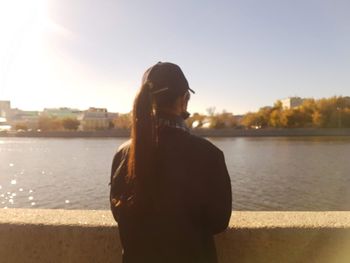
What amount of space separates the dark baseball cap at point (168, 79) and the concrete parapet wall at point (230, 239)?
1006mm

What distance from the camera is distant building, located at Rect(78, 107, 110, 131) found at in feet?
418

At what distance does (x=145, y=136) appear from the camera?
1698 millimetres

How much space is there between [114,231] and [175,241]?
825mm

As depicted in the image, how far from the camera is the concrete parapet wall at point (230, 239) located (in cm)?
233

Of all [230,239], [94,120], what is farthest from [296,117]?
[230,239]

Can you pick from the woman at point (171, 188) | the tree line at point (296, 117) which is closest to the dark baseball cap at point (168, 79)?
the woman at point (171, 188)

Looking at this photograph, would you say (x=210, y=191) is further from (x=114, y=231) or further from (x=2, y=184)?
(x=2, y=184)

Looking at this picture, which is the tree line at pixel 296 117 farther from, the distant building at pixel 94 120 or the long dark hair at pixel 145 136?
the long dark hair at pixel 145 136

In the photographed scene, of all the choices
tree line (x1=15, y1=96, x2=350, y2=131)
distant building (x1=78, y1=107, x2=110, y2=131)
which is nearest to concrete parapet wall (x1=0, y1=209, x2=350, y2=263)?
tree line (x1=15, y1=96, x2=350, y2=131)

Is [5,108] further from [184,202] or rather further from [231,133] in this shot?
[184,202]

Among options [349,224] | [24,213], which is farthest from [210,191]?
[24,213]

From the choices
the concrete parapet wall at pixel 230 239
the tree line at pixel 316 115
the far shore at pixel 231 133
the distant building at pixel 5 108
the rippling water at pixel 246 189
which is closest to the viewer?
the concrete parapet wall at pixel 230 239

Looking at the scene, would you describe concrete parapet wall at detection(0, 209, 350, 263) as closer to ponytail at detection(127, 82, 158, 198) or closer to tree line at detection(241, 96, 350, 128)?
ponytail at detection(127, 82, 158, 198)

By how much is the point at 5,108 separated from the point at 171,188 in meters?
195
